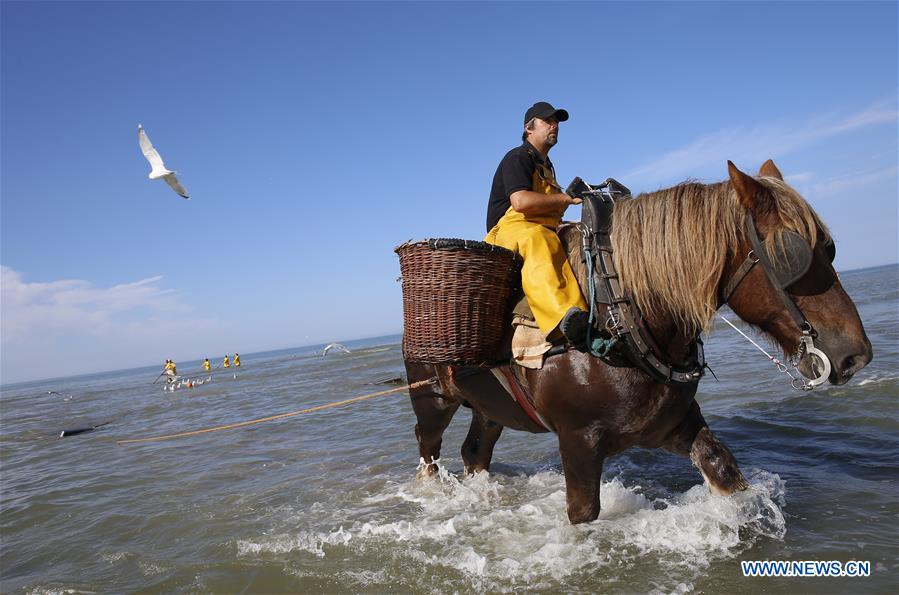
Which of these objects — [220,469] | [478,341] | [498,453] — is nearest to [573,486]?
[478,341]

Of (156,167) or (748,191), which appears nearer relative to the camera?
(748,191)

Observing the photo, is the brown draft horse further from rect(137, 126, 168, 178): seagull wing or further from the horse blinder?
rect(137, 126, 168, 178): seagull wing

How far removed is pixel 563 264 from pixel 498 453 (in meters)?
3.85

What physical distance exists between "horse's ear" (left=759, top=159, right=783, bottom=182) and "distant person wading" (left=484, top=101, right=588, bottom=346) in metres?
0.96

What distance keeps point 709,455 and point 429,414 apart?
7.83 ft

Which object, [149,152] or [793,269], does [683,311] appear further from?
[149,152]

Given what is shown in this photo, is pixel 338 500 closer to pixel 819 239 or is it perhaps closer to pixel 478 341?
pixel 478 341

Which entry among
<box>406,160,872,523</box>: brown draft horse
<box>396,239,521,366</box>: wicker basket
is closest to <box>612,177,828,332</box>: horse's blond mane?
<box>406,160,872,523</box>: brown draft horse

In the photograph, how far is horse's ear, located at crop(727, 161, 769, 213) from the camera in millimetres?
2275

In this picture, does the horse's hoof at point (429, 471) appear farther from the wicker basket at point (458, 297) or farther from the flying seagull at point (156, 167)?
the flying seagull at point (156, 167)

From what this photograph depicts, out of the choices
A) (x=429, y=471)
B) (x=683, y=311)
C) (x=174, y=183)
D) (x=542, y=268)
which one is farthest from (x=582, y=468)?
(x=174, y=183)

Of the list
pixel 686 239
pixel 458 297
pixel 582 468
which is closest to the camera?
pixel 686 239

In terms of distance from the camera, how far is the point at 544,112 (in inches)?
136

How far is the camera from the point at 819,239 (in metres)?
2.32
